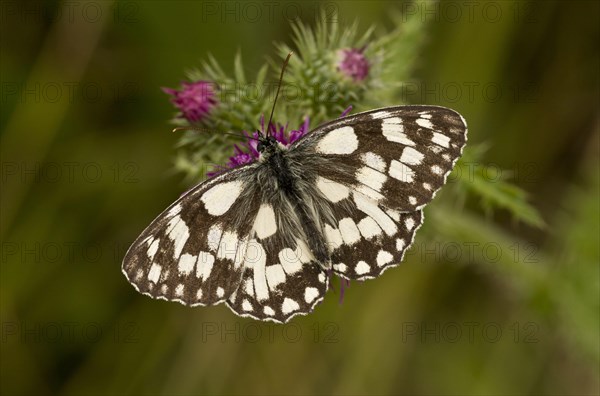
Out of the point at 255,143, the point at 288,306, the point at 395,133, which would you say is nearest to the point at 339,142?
the point at 395,133

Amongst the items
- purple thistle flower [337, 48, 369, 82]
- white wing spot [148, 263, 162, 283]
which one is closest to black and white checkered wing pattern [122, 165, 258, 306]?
white wing spot [148, 263, 162, 283]

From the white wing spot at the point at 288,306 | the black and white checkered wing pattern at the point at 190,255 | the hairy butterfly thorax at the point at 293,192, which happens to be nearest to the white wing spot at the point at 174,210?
the black and white checkered wing pattern at the point at 190,255

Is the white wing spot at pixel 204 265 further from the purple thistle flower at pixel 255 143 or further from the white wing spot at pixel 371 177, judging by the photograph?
the white wing spot at pixel 371 177

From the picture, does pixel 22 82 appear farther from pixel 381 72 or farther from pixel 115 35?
pixel 381 72

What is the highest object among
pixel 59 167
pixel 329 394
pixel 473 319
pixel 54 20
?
pixel 54 20

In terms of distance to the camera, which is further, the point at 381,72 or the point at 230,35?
the point at 230,35

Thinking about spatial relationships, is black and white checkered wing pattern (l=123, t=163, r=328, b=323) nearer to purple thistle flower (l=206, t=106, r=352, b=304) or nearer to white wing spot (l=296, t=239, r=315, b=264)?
white wing spot (l=296, t=239, r=315, b=264)

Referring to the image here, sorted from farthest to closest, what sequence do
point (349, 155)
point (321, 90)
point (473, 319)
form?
point (473, 319), point (321, 90), point (349, 155)

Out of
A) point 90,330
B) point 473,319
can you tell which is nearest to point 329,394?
point 473,319

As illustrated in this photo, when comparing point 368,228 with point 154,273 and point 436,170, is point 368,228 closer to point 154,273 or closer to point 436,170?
point 436,170
